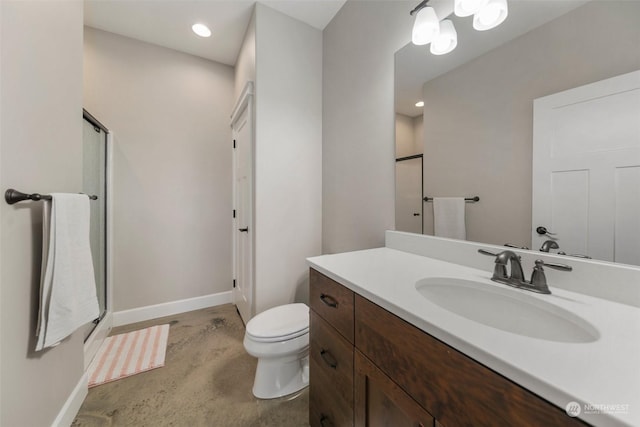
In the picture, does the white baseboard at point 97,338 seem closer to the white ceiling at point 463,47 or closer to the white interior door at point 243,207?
the white interior door at point 243,207

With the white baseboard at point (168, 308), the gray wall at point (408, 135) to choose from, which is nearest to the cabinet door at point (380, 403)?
the gray wall at point (408, 135)

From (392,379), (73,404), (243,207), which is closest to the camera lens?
(392,379)

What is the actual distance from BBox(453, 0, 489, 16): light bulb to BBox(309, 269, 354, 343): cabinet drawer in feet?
4.08

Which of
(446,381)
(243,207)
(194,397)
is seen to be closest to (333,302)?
(446,381)

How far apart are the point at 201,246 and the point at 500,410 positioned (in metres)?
2.65

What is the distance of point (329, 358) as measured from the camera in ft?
3.15

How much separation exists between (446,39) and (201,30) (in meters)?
2.05

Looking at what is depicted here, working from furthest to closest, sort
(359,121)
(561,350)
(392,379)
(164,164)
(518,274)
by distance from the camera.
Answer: (164,164)
(359,121)
(518,274)
(392,379)
(561,350)

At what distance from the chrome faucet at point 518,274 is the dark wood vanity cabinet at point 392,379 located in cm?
44

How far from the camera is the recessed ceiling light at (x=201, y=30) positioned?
1987mm

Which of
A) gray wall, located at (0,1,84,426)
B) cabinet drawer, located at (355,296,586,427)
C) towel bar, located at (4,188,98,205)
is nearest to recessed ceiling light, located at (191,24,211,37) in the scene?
gray wall, located at (0,1,84,426)

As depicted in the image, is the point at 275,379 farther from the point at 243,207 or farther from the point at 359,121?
the point at 359,121

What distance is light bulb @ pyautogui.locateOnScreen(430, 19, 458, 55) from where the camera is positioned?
1.08 m

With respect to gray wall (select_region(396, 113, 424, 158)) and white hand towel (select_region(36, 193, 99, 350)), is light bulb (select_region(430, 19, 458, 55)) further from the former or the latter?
white hand towel (select_region(36, 193, 99, 350))
